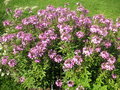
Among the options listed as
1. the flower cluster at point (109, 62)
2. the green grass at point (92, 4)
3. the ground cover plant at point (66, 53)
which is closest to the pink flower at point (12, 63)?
the ground cover plant at point (66, 53)

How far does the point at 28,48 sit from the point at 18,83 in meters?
1.50

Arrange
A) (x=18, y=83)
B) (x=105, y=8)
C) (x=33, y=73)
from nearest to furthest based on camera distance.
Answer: (x=33, y=73) < (x=18, y=83) < (x=105, y=8)

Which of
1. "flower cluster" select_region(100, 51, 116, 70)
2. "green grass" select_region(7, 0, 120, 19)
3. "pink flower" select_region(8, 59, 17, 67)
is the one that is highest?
"flower cluster" select_region(100, 51, 116, 70)

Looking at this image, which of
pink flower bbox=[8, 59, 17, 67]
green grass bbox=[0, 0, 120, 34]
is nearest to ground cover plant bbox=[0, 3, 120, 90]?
pink flower bbox=[8, 59, 17, 67]

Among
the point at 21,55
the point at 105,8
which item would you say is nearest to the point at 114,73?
the point at 21,55

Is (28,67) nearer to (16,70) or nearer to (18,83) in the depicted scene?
(16,70)

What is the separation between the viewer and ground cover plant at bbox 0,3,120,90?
16.9ft

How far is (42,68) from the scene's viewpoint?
5465 mm

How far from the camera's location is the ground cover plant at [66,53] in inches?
202

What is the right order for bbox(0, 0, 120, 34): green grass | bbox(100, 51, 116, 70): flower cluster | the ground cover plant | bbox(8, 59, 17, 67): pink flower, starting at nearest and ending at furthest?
1. bbox(100, 51, 116, 70): flower cluster
2. the ground cover plant
3. bbox(8, 59, 17, 67): pink flower
4. bbox(0, 0, 120, 34): green grass

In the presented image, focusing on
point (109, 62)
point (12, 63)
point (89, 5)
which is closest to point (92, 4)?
point (89, 5)

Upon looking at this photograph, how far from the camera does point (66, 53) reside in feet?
19.3

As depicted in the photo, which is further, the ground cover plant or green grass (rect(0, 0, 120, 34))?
green grass (rect(0, 0, 120, 34))

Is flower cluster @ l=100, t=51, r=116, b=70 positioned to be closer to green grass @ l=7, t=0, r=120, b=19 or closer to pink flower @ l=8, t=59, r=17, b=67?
pink flower @ l=8, t=59, r=17, b=67
